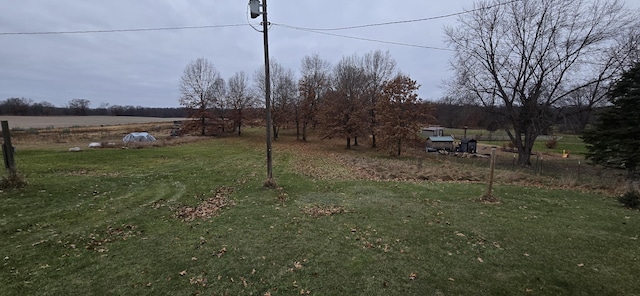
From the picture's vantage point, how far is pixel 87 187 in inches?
380

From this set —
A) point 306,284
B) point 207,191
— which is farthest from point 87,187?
point 306,284

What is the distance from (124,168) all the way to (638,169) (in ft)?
90.9

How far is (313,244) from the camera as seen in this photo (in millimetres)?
5465

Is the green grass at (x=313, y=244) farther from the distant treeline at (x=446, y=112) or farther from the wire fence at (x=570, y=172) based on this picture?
the distant treeline at (x=446, y=112)

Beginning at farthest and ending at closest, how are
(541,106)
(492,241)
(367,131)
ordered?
(367,131)
(541,106)
(492,241)

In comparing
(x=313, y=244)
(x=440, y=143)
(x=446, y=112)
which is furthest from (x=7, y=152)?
(x=446, y=112)

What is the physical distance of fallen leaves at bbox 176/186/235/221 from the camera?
7.18 metres

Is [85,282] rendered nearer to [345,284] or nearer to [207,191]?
[345,284]

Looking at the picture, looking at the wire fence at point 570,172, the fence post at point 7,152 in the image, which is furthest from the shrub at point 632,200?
the fence post at point 7,152

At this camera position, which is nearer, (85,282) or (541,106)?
(85,282)

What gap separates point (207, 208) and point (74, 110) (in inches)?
4905

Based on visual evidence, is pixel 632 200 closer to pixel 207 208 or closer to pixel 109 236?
pixel 207 208

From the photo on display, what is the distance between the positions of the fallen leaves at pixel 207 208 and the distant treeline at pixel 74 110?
53.3 metres

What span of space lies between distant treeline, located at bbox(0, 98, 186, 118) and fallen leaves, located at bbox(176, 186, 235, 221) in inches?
2098
